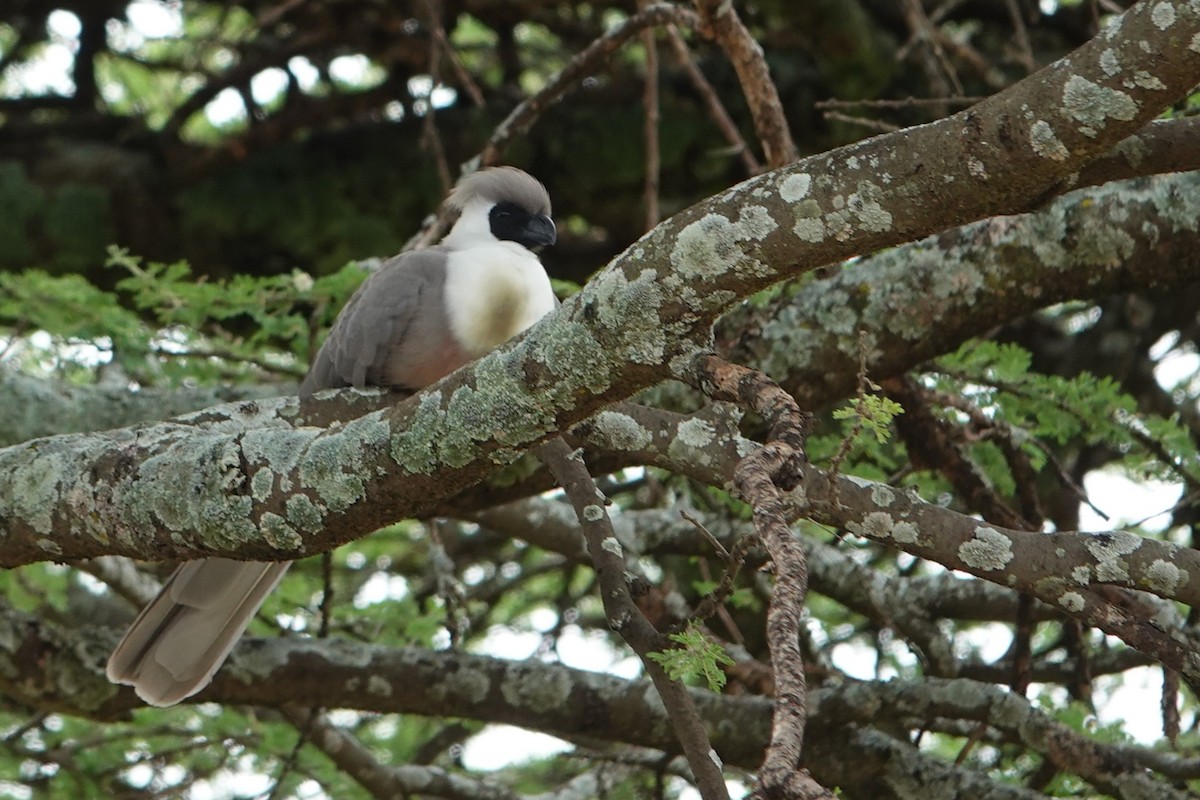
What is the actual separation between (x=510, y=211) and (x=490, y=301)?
58 cm

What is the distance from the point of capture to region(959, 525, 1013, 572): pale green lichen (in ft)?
7.70

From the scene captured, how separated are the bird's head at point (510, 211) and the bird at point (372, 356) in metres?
0.26

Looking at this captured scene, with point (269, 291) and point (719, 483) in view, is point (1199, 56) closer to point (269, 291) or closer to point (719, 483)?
point (719, 483)

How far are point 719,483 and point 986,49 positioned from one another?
4.34 meters

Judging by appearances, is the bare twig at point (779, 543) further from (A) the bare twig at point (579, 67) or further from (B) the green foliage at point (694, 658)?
(A) the bare twig at point (579, 67)

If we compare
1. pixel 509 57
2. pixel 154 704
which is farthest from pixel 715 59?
pixel 154 704

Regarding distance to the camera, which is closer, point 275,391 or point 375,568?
point 275,391

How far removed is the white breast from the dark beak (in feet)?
1.19

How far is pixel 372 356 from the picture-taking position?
372 centimetres

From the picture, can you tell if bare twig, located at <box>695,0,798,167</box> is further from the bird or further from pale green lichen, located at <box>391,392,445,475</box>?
pale green lichen, located at <box>391,392,445,475</box>

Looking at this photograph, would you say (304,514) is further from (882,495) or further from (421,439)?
(882,495)

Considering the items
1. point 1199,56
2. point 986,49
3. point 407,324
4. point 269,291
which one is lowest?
point 1199,56

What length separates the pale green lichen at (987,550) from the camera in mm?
2346

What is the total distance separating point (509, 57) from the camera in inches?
228
